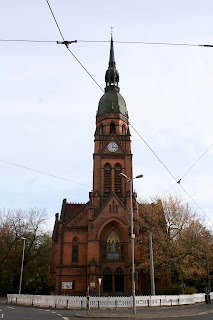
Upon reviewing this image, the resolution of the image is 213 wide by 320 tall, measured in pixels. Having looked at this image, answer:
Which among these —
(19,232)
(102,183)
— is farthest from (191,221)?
(19,232)

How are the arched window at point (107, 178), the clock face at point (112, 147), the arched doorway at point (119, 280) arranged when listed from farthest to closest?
the clock face at point (112, 147)
the arched window at point (107, 178)
the arched doorway at point (119, 280)

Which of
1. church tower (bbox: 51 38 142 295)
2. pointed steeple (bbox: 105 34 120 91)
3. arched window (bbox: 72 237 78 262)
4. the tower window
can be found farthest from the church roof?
the tower window

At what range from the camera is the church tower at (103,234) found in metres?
38.8

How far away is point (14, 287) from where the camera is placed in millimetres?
49750

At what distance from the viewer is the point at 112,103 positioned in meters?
50.2

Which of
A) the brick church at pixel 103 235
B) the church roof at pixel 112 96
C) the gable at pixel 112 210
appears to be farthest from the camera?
the church roof at pixel 112 96

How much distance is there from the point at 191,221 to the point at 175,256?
4480 millimetres

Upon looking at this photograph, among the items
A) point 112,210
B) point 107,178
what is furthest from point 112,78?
point 112,210

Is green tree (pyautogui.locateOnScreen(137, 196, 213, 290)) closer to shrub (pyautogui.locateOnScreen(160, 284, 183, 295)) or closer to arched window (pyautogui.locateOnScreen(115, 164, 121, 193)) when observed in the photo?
shrub (pyautogui.locateOnScreen(160, 284, 183, 295))

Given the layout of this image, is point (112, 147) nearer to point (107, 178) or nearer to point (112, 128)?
point (112, 128)

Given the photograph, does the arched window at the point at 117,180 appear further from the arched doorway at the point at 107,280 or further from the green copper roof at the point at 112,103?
the arched doorway at the point at 107,280

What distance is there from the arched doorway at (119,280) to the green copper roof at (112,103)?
24.6 m

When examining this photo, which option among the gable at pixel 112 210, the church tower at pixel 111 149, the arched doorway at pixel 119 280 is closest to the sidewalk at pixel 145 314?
the arched doorway at pixel 119 280

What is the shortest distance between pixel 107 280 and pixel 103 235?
5.71m
